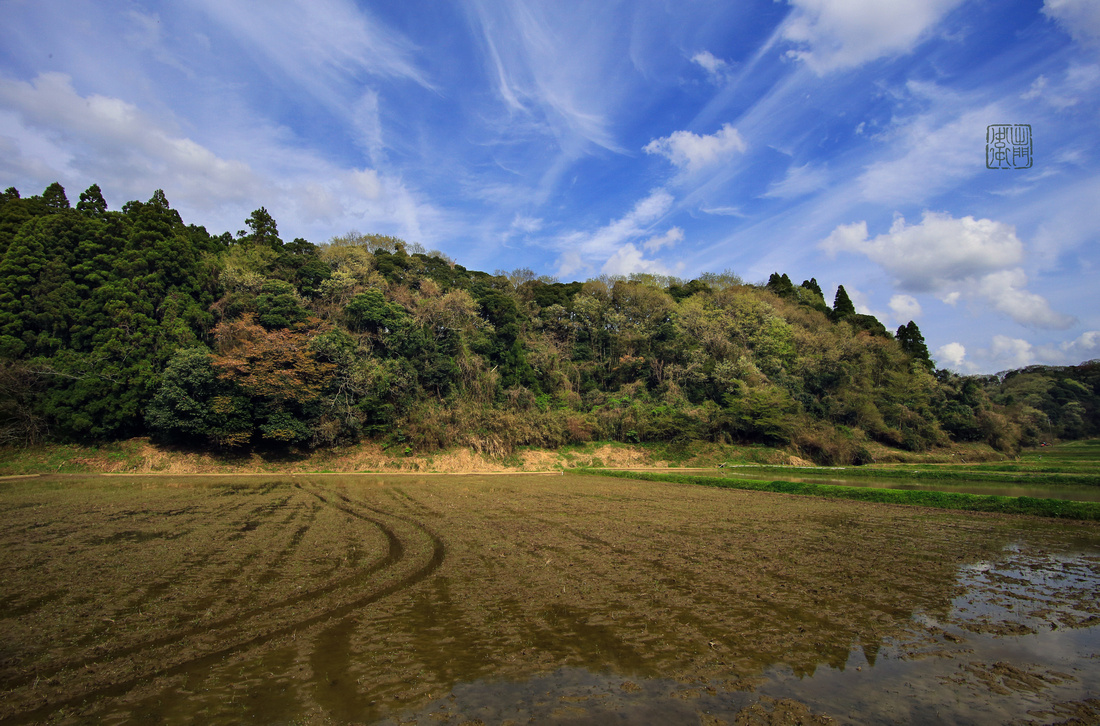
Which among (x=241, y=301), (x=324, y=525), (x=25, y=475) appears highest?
(x=241, y=301)

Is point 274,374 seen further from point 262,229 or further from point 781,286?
point 781,286

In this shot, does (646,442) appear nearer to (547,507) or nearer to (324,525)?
(547,507)

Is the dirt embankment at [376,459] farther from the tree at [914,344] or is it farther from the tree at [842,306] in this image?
the tree at [842,306]

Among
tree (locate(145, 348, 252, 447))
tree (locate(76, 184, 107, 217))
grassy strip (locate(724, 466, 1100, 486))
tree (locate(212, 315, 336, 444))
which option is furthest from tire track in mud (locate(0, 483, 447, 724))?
tree (locate(76, 184, 107, 217))

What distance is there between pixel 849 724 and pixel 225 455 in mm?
31349

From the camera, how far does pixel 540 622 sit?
5941 millimetres

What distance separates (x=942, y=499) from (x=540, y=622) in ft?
53.9

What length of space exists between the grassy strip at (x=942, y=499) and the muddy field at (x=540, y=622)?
1245mm

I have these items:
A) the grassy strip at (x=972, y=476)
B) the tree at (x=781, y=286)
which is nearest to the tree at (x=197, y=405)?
the grassy strip at (x=972, y=476)

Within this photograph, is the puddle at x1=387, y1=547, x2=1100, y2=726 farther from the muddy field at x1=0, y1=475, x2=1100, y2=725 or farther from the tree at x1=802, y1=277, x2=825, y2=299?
the tree at x1=802, y1=277, x2=825, y2=299

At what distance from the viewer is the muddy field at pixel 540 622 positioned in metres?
4.09

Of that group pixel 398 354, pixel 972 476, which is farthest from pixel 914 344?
pixel 398 354

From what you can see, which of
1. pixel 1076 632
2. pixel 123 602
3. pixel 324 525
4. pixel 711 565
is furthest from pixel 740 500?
pixel 123 602

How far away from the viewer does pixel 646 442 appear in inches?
1412
